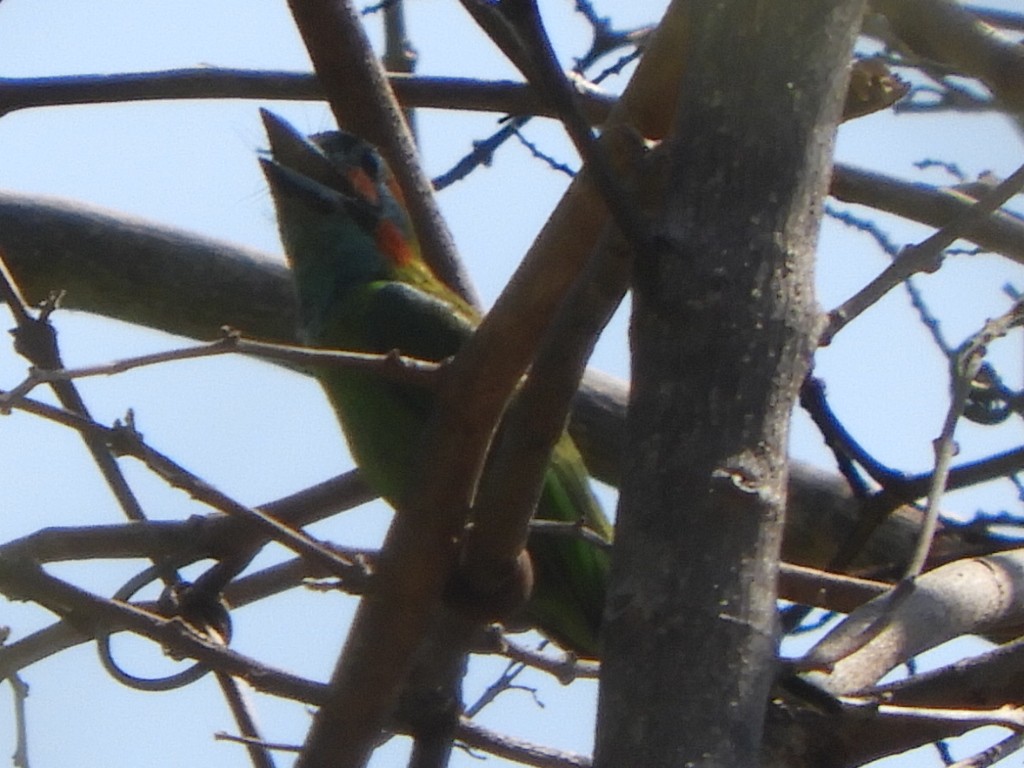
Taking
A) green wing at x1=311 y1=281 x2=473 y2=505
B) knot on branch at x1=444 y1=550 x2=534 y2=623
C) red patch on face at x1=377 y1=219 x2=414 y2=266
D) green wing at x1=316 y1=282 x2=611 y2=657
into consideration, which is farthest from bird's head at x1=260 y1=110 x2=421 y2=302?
knot on branch at x1=444 y1=550 x2=534 y2=623

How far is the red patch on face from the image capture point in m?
3.91

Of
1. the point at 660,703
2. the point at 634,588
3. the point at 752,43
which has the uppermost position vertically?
the point at 752,43

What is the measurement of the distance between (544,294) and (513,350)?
3.5 inches

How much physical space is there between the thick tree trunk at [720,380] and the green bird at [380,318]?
49.3 inches

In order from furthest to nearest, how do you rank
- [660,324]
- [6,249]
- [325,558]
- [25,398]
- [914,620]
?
1. [6,249]
2. [914,620]
3. [325,558]
4. [25,398]
5. [660,324]

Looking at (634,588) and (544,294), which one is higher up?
(544,294)

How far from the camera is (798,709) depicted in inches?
69.3

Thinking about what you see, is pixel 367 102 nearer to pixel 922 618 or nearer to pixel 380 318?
pixel 380 318

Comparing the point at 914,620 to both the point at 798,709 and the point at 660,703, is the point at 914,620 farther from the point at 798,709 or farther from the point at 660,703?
the point at 660,703

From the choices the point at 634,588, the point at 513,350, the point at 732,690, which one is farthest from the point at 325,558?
the point at 732,690

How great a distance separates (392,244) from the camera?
12.9 ft

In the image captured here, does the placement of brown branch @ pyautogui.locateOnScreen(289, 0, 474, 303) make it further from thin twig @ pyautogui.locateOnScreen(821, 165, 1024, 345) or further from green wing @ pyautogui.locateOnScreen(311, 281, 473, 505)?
thin twig @ pyautogui.locateOnScreen(821, 165, 1024, 345)

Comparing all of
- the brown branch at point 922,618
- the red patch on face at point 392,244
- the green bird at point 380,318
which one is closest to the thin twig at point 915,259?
the brown branch at point 922,618

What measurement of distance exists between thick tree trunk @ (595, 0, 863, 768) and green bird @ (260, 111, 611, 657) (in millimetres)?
1251
